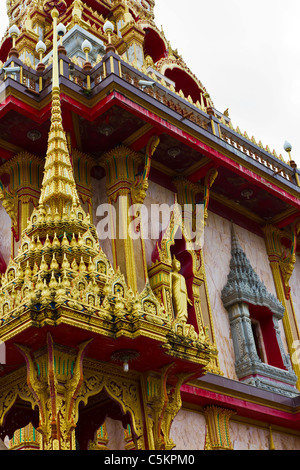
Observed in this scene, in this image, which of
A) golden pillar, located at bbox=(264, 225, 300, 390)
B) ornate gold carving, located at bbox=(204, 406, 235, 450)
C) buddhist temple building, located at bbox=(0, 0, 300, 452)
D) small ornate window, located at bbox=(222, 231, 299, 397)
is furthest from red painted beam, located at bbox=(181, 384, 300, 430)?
golden pillar, located at bbox=(264, 225, 300, 390)

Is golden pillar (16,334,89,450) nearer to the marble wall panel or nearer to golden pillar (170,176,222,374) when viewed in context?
the marble wall panel

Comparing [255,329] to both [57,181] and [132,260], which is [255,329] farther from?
[57,181]

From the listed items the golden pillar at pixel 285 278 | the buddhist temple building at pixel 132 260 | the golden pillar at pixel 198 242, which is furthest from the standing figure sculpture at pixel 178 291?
the golden pillar at pixel 285 278

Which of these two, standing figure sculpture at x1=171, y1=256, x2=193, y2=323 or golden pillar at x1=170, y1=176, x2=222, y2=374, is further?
golden pillar at x1=170, y1=176, x2=222, y2=374

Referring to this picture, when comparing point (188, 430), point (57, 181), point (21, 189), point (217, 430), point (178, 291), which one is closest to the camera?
point (57, 181)

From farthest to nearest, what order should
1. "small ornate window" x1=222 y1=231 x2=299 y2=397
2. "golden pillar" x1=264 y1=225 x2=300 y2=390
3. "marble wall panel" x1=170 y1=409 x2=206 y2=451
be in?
"golden pillar" x1=264 y1=225 x2=300 y2=390
"small ornate window" x1=222 y1=231 x2=299 y2=397
"marble wall panel" x1=170 y1=409 x2=206 y2=451

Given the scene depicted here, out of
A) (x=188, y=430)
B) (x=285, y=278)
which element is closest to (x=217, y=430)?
(x=188, y=430)

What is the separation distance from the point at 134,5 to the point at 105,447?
1551 cm

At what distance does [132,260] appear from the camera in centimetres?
1280

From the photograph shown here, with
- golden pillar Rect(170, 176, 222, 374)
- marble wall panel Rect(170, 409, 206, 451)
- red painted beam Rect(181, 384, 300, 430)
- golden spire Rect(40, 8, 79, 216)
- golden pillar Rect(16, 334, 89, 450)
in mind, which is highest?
golden pillar Rect(170, 176, 222, 374)

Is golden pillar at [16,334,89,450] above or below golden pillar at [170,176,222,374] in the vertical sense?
below

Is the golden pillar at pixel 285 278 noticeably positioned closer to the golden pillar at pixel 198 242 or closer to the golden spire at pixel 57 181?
the golden pillar at pixel 198 242

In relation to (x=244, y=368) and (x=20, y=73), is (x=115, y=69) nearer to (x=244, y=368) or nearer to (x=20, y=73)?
(x=20, y=73)

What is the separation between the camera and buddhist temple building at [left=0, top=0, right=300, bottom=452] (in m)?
7.91
